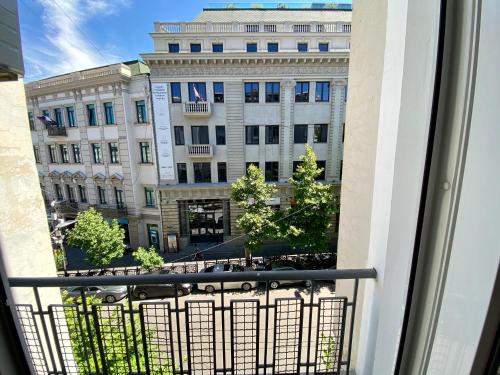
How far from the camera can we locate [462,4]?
70 cm

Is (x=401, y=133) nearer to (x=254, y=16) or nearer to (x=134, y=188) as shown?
(x=134, y=188)

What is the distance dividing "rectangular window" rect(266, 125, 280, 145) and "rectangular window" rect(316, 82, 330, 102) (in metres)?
2.80

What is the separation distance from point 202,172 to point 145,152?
3392mm

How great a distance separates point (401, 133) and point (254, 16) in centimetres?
1577

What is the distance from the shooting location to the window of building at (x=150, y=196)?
1349 centimetres

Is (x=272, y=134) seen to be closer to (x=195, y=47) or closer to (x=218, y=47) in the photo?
(x=218, y=47)

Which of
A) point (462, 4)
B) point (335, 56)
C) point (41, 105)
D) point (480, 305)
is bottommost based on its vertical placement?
point (480, 305)

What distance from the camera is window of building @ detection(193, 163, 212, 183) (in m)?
13.3

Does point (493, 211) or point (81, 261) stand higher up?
point (493, 211)

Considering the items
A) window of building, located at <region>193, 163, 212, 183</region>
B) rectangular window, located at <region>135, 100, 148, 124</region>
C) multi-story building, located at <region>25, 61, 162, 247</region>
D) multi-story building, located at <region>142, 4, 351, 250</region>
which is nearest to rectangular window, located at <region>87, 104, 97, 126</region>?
multi-story building, located at <region>25, 61, 162, 247</region>

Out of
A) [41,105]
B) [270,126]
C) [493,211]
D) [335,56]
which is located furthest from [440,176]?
[41,105]

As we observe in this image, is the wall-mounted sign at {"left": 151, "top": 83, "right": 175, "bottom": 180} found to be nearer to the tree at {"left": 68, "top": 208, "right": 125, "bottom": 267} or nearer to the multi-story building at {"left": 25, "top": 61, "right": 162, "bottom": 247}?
the multi-story building at {"left": 25, "top": 61, "right": 162, "bottom": 247}

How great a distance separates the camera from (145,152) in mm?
13148

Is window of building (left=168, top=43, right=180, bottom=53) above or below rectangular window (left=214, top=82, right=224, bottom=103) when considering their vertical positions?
above
